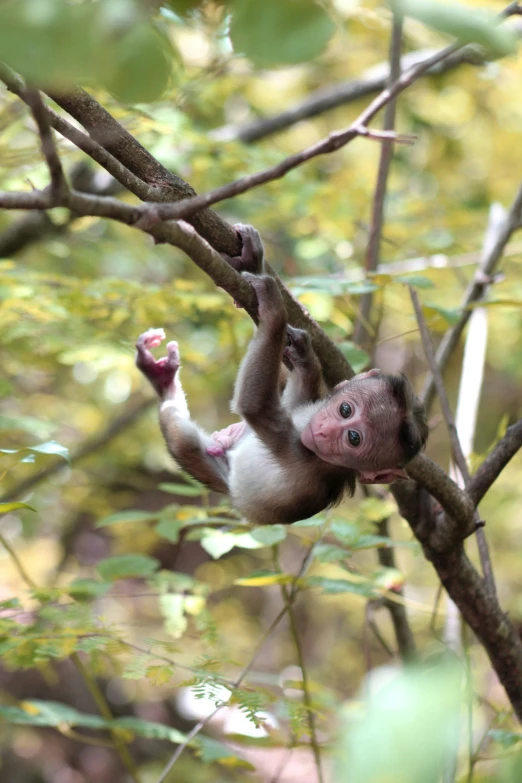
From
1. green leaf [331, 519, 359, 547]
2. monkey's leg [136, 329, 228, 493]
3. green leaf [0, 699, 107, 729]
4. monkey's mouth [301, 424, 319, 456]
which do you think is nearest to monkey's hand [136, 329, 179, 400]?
monkey's leg [136, 329, 228, 493]

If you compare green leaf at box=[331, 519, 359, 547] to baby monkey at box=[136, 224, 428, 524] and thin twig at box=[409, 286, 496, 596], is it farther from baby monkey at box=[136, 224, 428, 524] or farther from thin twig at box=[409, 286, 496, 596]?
thin twig at box=[409, 286, 496, 596]

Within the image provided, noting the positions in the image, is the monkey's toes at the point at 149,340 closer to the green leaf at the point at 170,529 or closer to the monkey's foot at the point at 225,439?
the monkey's foot at the point at 225,439

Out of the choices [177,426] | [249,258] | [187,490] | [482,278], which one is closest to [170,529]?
[187,490]

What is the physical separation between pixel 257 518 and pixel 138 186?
1496mm

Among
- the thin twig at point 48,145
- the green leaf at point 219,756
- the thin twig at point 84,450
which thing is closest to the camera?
the thin twig at point 48,145

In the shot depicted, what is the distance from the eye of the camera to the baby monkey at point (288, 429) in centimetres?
254

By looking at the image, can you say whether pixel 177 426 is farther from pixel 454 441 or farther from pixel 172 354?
pixel 454 441

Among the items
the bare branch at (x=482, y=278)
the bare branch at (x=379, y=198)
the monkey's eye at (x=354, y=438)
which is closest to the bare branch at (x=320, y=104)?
the bare branch at (x=379, y=198)

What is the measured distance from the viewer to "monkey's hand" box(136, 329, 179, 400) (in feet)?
9.94

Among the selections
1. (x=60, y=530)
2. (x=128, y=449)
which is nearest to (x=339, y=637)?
(x=60, y=530)

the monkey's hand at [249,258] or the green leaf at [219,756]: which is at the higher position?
the monkey's hand at [249,258]

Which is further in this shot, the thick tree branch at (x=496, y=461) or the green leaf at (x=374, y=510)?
the green leaf at (x=374, y=510)

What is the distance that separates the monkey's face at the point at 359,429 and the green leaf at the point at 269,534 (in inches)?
13.2

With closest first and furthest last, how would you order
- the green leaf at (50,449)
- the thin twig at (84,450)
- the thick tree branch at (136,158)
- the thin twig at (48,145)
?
the thin twig at (48,145) < the thick tree branch at (136,158) < the green leaf at (50,449) < the thin twig at (84,450)
